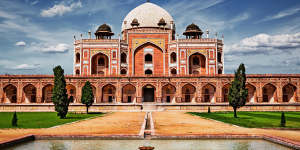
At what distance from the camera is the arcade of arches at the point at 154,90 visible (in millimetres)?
31391

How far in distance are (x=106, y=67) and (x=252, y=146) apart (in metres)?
30.0

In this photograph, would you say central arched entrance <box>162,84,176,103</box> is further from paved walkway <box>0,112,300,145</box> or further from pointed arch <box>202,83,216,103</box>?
paved walkway <box>0,112,300,145</box>

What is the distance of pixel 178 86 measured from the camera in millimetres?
31625

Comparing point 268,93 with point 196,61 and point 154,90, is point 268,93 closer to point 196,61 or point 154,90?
point 196,61

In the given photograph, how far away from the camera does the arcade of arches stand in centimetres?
3139

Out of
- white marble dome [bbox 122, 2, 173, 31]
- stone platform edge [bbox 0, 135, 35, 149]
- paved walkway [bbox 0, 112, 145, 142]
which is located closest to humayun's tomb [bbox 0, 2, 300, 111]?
white marble dome [bbox 122, 2, 173, 31]

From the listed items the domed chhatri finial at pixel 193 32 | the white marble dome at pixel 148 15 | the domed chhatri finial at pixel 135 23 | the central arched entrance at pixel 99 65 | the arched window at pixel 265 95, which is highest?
the white marble dome at pixel 148 15

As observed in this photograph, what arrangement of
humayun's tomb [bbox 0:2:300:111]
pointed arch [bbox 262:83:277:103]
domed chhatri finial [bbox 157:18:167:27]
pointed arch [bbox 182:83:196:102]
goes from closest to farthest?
humayun's tomb [bbox 0:2:300:111] < pointed arch [bbox 182:83:196:102] < pointed arch [bbox 262:83:277:103] < domed chhatri finial [bbox 157:18:167:27]

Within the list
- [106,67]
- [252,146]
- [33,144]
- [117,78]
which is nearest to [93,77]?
[117,78]

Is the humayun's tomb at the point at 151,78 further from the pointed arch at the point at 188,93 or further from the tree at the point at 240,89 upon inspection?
the tree at the point at 240,89

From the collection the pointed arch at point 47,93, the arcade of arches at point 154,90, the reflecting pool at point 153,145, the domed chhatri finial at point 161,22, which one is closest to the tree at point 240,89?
the reflecting pool at point 153,145

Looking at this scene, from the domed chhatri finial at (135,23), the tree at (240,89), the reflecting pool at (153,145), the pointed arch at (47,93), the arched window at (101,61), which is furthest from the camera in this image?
the domed chhatri finial at (135,23)

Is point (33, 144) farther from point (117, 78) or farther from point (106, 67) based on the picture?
point (106, 67)

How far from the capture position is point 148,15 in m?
41.7
